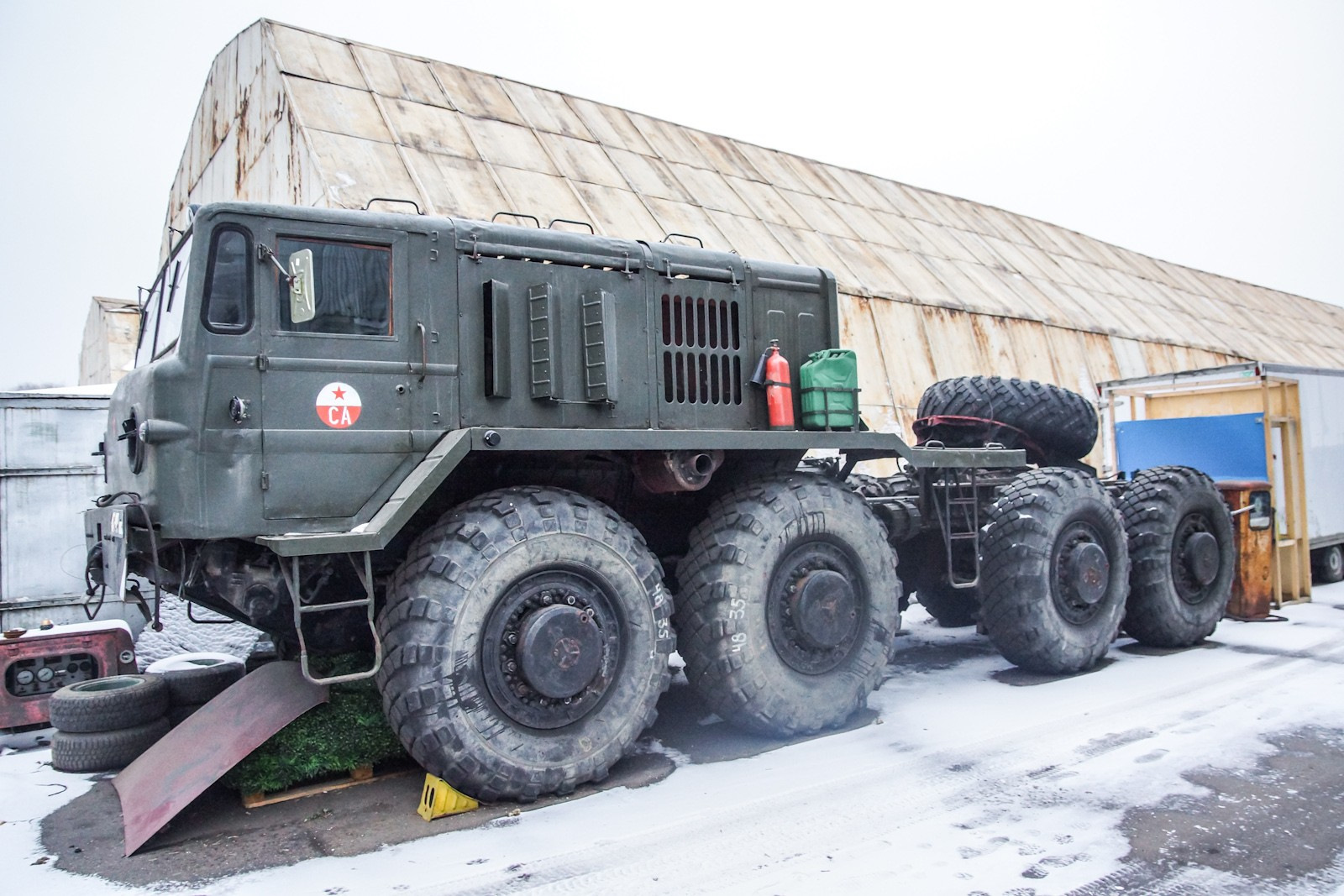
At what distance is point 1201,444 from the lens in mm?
11250

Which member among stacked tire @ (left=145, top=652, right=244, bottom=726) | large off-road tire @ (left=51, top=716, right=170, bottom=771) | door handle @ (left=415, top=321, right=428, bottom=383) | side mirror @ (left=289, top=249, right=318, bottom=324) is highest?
side mirror @ (left=289, top=249, right=318, bottom=324)

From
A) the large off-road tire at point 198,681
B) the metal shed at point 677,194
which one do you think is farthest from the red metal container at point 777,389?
the metal shed at point 677,194

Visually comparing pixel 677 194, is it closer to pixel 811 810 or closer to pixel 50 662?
pixel 50 662

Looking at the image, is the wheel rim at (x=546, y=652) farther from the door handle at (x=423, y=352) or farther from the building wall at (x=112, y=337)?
the building wall at (x=112, y=337)

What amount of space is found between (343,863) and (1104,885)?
11.3ft

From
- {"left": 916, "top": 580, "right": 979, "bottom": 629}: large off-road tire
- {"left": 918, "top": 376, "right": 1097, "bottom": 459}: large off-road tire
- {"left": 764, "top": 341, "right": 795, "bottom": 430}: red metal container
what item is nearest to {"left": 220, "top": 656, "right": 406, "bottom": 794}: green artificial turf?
{"left": 764, "top": 341, "right": 795, "bottom": 430}: red metal container

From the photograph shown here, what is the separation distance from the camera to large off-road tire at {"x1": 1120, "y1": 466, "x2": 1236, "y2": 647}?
8.53m

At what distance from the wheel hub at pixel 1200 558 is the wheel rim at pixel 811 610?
415cm

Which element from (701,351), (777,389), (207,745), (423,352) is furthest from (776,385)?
(207,745)

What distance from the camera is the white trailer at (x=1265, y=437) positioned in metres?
10.7

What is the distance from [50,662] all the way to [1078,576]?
8079 mm

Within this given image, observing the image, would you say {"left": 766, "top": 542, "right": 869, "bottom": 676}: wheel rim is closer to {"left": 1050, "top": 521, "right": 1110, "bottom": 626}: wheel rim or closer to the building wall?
{"left": 1050, "top": 521, "right": 1110, "bottom": 626}: wheel rim

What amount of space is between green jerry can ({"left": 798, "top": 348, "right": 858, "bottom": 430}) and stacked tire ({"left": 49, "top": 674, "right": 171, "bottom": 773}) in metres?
4.91

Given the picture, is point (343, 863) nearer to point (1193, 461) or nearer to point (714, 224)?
point (1193, 461)
